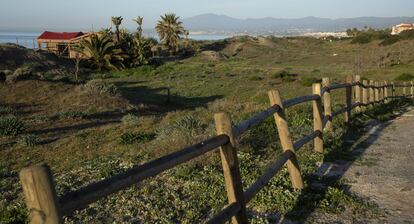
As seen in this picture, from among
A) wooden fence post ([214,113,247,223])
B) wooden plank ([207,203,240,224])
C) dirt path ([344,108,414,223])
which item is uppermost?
wooden fence post ([214,113,247,223])

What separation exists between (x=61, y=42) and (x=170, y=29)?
2293 cm

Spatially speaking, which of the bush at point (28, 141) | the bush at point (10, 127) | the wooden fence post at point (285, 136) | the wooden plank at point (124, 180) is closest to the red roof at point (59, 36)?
the bush at point (10, 127)

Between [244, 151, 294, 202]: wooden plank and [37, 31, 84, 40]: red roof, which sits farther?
[37, 31, 84, 40]: red roof

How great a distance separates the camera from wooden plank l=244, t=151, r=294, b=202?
15.0ft

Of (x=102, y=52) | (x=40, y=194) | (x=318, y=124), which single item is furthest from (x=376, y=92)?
(x=102, y=52)

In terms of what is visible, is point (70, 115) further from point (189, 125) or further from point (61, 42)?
point (61, 42)

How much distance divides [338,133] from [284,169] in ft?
10.4

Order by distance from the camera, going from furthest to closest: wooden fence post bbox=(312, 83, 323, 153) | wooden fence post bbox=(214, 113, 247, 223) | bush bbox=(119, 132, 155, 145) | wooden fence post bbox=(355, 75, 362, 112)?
wooden fence post bbox=(355, 75, 362, 112) < bush bbox=(119, 132, 155, 145) < wooden fence post bbox=(312, 83, 323, 153) < wooden fence post bbox=(214, 113, 247, 223)

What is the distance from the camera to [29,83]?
912 inches

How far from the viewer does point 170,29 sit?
75312 mm

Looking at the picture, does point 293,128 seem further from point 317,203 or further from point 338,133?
point 317,203

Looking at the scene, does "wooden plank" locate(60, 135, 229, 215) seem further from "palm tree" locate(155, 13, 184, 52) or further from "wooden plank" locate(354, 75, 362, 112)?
"palm tree" locate(155, 13, 184, 52)

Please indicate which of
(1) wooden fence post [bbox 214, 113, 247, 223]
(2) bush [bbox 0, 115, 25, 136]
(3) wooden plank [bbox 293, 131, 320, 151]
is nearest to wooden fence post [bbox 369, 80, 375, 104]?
(3) wooden plank [bbox 293, 131, 320, 151]

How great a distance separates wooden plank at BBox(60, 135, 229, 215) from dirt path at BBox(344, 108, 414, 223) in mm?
2427
